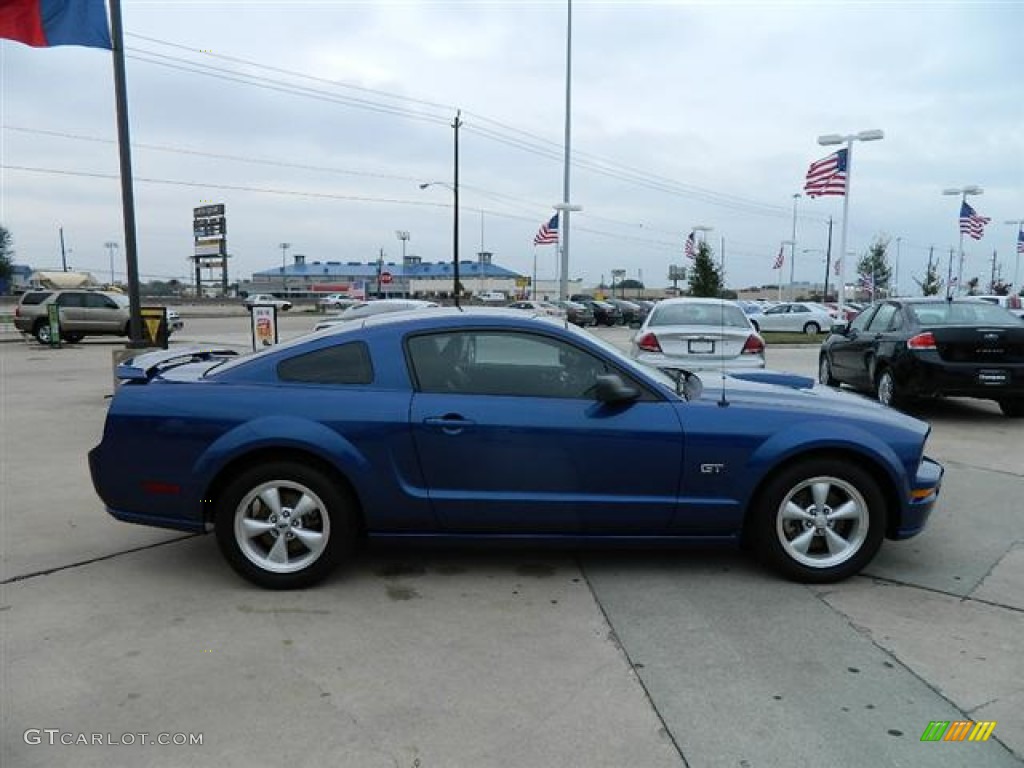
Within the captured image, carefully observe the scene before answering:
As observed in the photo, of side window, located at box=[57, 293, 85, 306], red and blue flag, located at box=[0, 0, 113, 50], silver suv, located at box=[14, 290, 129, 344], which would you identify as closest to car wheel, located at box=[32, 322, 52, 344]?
silver suv, located at box=[14, 290, 129, 344]

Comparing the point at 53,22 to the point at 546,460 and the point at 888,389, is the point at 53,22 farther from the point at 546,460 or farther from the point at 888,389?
the point at 888,389

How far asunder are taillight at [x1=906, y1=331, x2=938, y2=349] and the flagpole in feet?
32.3

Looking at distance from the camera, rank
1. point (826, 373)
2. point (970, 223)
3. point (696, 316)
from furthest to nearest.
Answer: point (970, 223)
point (826, 373)
point (696, 316)

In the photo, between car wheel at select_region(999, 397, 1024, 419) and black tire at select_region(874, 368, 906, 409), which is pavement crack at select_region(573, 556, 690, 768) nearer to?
black tire at select_region(874, 368, 906, 409)

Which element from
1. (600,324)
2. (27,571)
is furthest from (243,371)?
(600,324)

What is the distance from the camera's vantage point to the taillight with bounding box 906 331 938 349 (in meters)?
8.48

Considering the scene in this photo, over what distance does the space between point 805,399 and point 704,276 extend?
3809cm

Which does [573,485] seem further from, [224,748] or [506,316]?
[224,748]

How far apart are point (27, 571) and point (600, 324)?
37983mm

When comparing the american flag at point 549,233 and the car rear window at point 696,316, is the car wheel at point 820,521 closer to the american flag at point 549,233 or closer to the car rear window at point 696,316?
the car rear window at point 696,316

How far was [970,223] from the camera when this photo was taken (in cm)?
3388

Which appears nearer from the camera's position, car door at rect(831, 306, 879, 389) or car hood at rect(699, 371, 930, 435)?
car hood at rect(699, 371, 930, 435)

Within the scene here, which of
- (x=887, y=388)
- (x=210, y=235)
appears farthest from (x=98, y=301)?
(x=210, y=235)

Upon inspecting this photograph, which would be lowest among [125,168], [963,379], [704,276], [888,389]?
[888,389]
